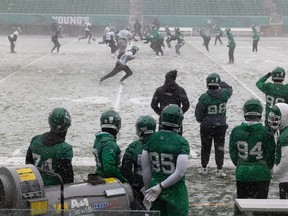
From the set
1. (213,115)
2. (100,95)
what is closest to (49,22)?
(100,95)

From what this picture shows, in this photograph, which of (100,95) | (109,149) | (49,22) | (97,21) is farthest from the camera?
(97,21)

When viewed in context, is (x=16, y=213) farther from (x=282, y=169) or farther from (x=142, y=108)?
(x=142, y=108)

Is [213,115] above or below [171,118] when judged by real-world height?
below

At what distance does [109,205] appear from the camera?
4.26 metres

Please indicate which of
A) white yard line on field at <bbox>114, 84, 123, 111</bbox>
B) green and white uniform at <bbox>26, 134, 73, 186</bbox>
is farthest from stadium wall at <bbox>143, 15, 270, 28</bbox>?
green and white uniform at <bbox>26, 134, 73, 186</bbox>

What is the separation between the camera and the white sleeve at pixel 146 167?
16.4 feet

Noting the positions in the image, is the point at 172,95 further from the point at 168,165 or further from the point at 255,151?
the point at 168,165

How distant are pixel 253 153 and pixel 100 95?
35.1 feet

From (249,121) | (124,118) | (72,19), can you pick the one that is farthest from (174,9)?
(249,121)

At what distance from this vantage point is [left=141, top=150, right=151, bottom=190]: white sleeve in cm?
500

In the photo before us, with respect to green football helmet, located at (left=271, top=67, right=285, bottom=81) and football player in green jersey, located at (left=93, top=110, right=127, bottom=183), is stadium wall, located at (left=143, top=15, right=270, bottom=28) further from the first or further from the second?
football player in green jersey, located at (left=93, top=110, right=127, bottom=183)

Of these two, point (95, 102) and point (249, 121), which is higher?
point (249, 121)

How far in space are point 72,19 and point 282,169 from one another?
Answer: 162ft

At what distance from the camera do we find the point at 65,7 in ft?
185
